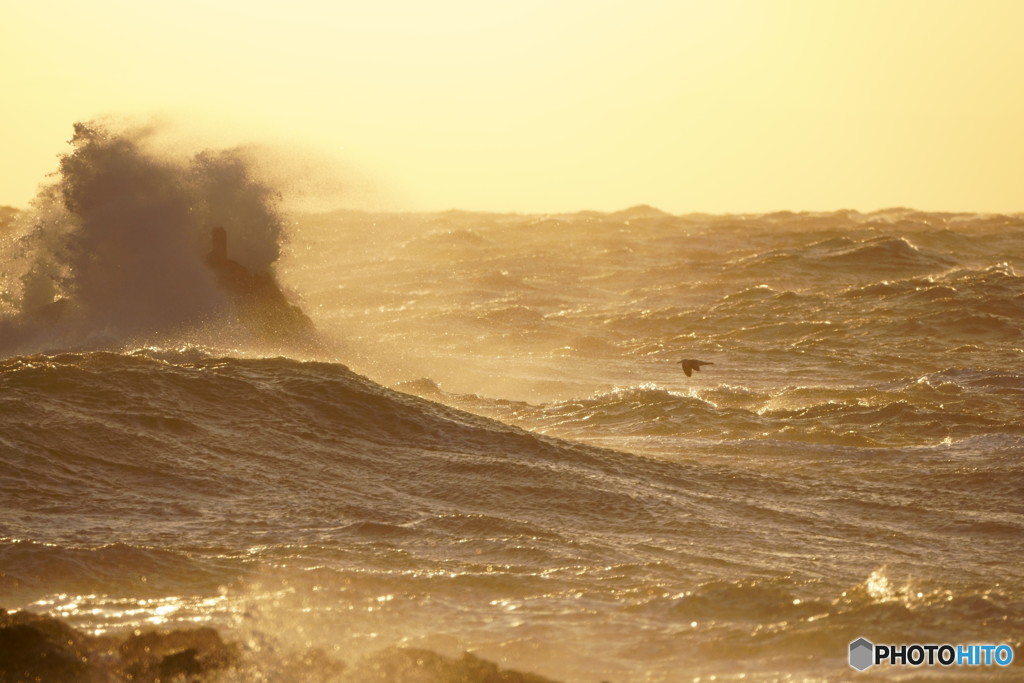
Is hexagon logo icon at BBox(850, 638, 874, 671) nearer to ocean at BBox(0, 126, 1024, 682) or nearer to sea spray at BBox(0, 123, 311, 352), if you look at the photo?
ocean at BBox(0, 126, 1024, 682)

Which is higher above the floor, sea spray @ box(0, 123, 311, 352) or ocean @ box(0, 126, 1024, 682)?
sea spray @ box(0, 123, 311, 352)

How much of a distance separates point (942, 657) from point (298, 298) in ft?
71.8

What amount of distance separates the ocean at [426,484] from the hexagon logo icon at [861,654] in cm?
10

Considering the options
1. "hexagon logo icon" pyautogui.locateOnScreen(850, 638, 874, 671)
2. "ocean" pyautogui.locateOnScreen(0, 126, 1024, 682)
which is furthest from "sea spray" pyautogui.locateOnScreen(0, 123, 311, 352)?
"hexagon logo icon" pyautogui.locateOnScreen(850, 638, 874, 671)

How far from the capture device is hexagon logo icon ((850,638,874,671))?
755cm

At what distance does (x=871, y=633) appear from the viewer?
320 inches

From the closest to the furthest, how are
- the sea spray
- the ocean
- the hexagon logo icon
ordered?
the hexagon logo icon
the ocean
the sea spray

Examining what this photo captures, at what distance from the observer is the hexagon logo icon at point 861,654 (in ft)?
24.8

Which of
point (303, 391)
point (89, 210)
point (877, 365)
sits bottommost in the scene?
point (877, 365)

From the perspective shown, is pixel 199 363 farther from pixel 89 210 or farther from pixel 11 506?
pixel 89 210

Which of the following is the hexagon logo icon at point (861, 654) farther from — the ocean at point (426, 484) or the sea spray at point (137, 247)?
the sea spray at point (137, 247)

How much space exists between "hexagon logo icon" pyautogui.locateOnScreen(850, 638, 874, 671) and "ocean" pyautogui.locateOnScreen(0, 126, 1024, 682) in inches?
4.0

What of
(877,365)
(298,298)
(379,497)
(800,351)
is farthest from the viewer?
(800,351)

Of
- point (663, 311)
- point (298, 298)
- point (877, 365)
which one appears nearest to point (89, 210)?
point (298, 298)
